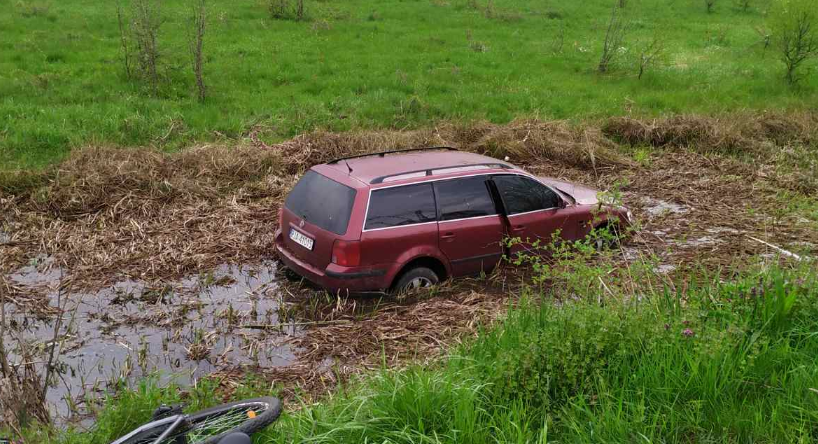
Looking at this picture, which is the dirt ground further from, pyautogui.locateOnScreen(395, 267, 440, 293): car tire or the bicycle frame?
the bicycle frame

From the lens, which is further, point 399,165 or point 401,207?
point 399,165

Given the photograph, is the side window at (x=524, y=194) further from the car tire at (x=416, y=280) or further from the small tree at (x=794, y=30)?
the small tree at (x=794, y=30)

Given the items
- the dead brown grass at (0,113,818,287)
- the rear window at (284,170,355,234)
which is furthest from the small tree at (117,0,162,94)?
the rear window at (284,170,355,234)

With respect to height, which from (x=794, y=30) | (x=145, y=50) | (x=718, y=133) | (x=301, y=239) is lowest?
(x=301, y=239)

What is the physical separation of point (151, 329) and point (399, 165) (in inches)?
134

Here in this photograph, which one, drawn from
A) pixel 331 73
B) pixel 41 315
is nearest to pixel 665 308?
pixel 41 315

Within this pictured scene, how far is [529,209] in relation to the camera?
28.4 feet

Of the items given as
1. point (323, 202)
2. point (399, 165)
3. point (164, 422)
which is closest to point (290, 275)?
point (323, 202)

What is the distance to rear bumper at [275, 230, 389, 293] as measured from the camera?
751 centimetres

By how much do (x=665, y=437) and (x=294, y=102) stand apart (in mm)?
12369

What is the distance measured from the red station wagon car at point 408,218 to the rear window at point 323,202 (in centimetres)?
1

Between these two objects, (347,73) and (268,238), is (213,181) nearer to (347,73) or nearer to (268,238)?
(268,238)

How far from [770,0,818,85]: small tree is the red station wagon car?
13.1 m

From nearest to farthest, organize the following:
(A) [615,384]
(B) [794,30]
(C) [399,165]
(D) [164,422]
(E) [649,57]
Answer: (D) [164,422], (A) [615,384], (C) [399,165], (B) [794,30], (E) [649,57]
